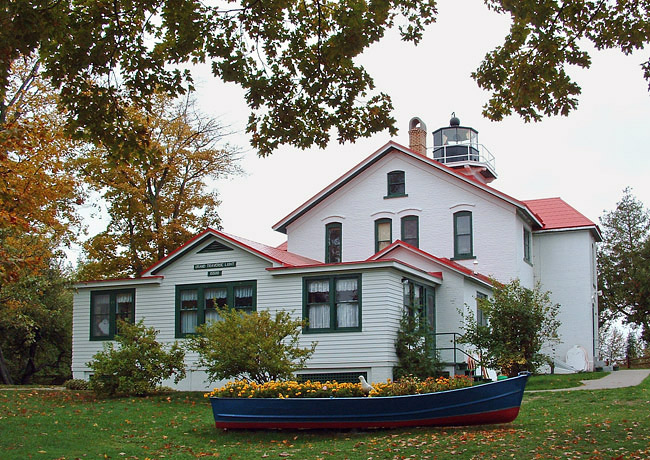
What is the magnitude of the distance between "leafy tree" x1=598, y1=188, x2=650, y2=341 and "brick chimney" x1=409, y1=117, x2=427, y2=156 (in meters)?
17.5

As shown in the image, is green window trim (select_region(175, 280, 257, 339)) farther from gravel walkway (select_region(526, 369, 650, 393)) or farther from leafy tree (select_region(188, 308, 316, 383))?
gravel walkway (select_region(526, 369, 650, 393))

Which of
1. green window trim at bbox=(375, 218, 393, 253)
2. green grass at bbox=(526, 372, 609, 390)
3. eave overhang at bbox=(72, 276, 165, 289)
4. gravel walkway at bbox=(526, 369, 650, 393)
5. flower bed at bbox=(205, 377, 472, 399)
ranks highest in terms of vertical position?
green window trim at bbox=(375, 218, 393, 253)

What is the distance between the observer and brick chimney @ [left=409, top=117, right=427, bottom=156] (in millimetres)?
35938

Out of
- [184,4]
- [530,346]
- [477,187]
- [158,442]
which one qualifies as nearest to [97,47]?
[184,4]

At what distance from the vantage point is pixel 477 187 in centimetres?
3106

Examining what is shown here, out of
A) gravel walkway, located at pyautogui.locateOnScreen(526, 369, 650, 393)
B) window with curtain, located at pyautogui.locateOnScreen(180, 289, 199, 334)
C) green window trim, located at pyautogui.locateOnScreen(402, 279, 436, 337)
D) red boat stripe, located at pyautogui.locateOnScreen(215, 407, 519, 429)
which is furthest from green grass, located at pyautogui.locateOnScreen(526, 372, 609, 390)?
window with curtain, located at pyautogui.locateOnScreen(180, 289, 199, 334)

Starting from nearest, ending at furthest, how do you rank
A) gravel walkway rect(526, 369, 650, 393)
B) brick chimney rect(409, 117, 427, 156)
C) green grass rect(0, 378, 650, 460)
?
green grass rect(0, 378, 650, 460) → gravel walkway rect(526, 369, 650, 393) → brick chimney rect(409, 117, 427, 156)

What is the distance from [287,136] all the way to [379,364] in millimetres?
11851

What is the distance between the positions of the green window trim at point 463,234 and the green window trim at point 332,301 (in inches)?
324

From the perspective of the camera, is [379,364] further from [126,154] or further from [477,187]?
[126,154]

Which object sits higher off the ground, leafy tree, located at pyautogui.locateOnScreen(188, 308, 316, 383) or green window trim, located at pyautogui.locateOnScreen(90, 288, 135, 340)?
green window trim, located at pyautogui.locateOnScreen(90, 288, 135, 340)

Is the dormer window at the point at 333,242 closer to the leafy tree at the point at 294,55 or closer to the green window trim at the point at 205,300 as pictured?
the green window trim at the point at 205,300

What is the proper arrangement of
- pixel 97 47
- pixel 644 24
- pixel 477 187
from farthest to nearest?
pixel 477 187 → pixel 644 24 → pixel 97 47

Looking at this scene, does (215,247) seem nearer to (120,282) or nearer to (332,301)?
(120,282)
